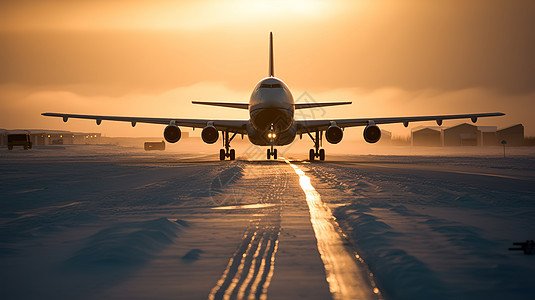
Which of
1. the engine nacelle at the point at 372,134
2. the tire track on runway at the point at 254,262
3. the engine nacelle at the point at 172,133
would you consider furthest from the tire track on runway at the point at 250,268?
the engine nacelle at the point at 372,134

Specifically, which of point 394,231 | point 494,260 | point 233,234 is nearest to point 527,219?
point 394,231

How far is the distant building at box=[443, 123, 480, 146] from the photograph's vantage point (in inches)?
3912

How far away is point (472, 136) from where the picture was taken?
327ft

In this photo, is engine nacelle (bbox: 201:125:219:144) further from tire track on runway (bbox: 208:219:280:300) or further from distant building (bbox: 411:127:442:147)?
distant building (bbox: 411:127:442:147)

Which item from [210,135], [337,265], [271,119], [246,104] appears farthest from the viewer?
[246,104]

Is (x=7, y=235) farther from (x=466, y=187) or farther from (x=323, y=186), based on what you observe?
(x=466, y=187)

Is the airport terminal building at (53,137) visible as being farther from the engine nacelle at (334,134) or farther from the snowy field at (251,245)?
the snowy field at (251,245)

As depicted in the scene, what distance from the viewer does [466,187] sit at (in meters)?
14.1

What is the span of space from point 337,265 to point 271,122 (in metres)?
23.4

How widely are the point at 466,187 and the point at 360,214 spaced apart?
667 centimetres

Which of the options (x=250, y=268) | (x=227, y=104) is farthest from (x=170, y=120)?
(x=250, y=268)

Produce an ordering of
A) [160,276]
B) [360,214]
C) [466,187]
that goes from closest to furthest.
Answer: [160,276]
[360,214]
[466,187]

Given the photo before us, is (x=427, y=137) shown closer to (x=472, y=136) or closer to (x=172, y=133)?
(x=472, y=136)

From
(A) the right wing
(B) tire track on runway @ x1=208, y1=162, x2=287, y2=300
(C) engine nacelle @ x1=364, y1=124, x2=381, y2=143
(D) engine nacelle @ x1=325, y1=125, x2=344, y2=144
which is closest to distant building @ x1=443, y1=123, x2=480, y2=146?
(A) the right wing
